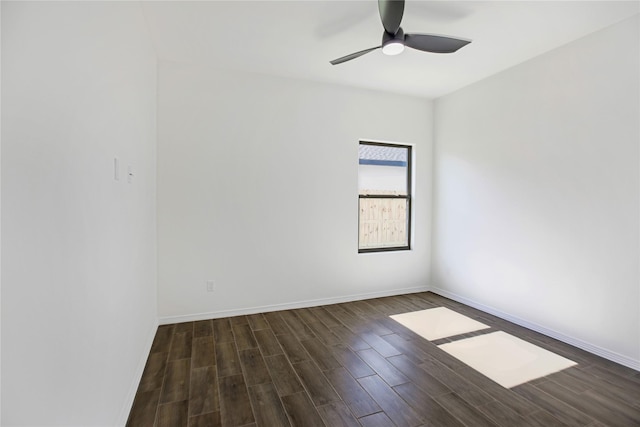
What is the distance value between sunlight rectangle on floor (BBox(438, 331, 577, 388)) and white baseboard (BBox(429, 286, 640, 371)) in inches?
14.1

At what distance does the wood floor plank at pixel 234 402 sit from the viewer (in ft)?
5.90

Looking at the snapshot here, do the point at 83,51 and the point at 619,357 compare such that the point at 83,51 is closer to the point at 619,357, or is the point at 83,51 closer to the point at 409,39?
the point at 409,39

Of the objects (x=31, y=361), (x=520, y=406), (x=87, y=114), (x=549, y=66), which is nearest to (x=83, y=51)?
(x=87, y=114)

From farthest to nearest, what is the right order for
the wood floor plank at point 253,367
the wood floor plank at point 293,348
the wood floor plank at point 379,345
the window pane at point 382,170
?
1. the window pane at point 382,170
2. the wood floor plank at point 379,345
3. the wood floor plank at point 293,348
4. the wood floor plank at point 253,367

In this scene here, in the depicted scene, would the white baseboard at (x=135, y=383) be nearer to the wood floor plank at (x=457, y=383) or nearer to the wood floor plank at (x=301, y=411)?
the wood floor plank at (x=301, y=411)

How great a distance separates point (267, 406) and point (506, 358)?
205 cm

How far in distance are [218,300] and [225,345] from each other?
76cm

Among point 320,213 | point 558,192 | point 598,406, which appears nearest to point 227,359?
point 320,213

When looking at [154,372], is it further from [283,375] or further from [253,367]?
[283,375]

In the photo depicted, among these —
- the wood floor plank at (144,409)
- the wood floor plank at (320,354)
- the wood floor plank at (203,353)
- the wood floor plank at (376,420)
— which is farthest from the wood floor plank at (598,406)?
the wood floor plank at (144,409)

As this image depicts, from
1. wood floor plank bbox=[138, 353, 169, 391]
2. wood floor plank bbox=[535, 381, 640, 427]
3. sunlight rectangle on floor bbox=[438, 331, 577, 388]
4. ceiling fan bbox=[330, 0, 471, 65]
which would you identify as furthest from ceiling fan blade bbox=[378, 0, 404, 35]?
wood floor plank bbox=[138, 353, 169, 391]

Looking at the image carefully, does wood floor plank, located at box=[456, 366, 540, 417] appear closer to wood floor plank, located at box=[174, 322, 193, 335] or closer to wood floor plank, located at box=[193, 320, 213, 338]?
wood floor plank, located at box=[193, 320, 213, 338]

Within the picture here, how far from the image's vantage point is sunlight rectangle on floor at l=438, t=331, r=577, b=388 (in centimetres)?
230

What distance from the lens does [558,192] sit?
292 centimetres
